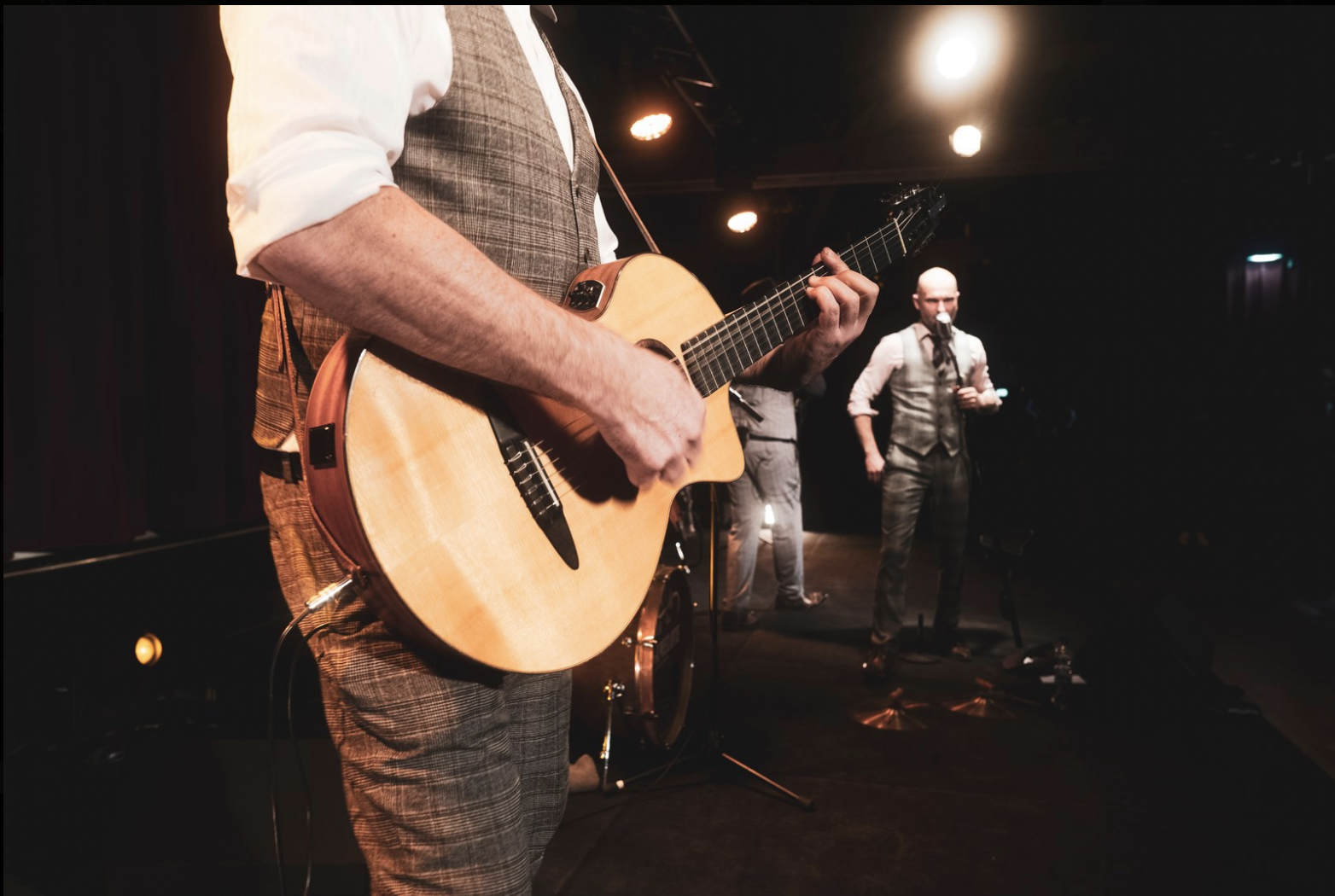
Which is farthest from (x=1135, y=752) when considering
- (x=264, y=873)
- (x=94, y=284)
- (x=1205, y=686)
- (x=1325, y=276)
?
(x=1325, y=276)

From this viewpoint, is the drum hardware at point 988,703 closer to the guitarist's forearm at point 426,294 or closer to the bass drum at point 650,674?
the bass drum at point 650,674

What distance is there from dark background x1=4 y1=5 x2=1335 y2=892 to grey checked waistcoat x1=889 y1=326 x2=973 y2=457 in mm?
157

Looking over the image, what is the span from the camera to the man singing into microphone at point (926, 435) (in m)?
4.20

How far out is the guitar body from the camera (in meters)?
0.70

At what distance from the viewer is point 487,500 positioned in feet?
2.64

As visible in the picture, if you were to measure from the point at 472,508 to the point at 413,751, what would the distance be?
0.26 meters

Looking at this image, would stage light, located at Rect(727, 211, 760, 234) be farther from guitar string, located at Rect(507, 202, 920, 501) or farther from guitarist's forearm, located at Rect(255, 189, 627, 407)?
guitarist's forearm, located at Rect(255, 189, 627, 407)

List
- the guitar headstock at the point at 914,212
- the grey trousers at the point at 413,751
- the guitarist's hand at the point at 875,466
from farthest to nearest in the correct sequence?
the guitarist's hand at the point at 875,466
the guitar headstock at the point at 914,212
the grey trousers at the point at 413,751

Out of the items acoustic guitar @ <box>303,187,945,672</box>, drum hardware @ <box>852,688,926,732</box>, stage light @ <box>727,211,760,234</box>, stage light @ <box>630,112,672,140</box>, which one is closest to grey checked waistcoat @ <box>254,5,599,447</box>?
acoustic guitar @ <box>303,187,945,672</box>

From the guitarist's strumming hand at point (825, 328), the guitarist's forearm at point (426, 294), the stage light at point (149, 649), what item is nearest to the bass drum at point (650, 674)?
the guitarist's strumming hand at point (825, 328)

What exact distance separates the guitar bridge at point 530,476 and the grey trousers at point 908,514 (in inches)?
141

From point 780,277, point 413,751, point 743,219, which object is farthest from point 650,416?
point 780,277

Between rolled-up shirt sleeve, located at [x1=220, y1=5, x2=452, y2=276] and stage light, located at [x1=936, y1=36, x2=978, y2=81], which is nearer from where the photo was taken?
rolled-up shirt sleeve, located at [x1=220, y1=5, x2=452, y2=276]

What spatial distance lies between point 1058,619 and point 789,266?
6379 mm
